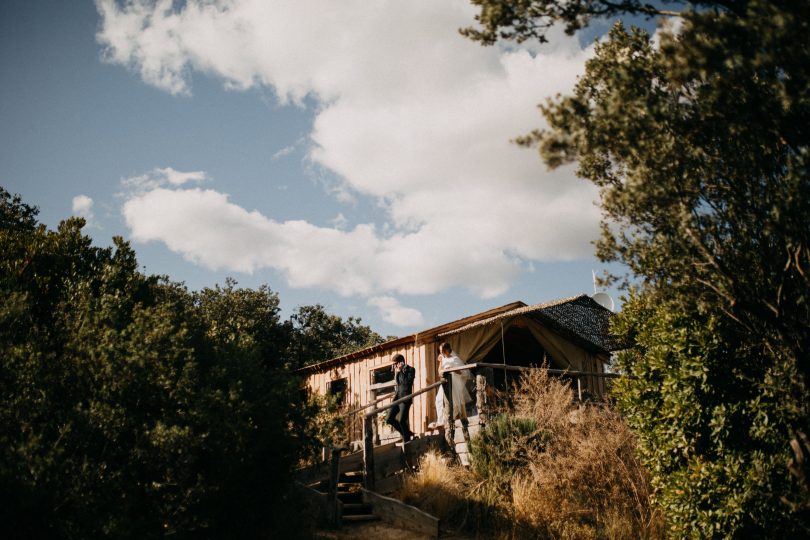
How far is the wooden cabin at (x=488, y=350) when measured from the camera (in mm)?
15531

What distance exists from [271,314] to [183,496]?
19095mm

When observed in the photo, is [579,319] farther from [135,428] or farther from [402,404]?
[135,428]

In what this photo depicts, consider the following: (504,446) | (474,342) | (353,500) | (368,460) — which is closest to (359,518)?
(353,500)

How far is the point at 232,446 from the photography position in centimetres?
680

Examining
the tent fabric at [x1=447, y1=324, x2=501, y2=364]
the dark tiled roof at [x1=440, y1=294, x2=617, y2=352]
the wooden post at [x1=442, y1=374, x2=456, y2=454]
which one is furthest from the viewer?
the dark tiled roof at [x1=440, y1=294, x2=617, y2=352]

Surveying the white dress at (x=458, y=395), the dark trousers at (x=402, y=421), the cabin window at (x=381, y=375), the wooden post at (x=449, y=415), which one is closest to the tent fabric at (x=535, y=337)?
the cabin window at (x=381, y=375)

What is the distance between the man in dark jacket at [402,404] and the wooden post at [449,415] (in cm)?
75

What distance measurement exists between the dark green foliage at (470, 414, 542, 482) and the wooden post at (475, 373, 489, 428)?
447 mm

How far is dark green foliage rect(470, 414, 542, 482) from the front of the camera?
9758 mm

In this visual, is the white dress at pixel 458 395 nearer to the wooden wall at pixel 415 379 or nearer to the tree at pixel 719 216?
the wooden wall at pixel 415 379

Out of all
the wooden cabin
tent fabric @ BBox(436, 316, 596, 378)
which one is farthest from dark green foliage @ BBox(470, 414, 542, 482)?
tent fabric @ BBox(436, 316, 596, 378)

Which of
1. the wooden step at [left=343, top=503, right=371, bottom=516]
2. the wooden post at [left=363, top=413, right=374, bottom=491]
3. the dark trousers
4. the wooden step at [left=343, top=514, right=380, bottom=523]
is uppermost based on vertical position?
the dark trousers

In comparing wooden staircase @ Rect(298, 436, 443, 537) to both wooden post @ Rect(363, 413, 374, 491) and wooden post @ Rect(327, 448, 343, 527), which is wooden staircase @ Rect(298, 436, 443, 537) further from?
Answer: wooden post @ Rect(363, 413, 374, 491)

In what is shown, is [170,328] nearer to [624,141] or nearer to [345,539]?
[345,539]
